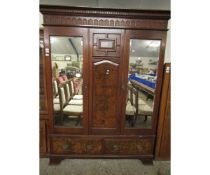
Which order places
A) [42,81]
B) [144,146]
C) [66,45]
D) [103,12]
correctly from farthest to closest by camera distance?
[144,146], [42,81], [66,45], [103,12]

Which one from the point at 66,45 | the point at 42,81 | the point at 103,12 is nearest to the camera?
the point at 103,12

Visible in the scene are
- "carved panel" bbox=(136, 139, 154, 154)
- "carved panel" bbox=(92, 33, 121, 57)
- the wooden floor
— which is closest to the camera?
"carved panel" bbox=(92, 33, 121, 57)

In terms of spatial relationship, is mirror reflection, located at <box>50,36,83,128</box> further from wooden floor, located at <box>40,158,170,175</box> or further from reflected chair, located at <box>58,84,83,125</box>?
wooden floor, located at <box>40,158,170,175</box>

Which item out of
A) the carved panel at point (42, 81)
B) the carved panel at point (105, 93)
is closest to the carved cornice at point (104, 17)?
the carved panel at point (42, 81)

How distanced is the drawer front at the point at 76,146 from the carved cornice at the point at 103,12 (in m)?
1.69

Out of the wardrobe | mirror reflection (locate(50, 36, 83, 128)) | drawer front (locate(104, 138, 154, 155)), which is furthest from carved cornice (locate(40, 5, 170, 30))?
drawer front (locate(104, 138, 154, 155))

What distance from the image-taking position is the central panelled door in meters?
1.82

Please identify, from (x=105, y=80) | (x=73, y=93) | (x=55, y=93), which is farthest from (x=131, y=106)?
(x=55, y=93)

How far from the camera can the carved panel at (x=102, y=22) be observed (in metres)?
1.76

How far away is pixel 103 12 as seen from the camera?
68.3 inches

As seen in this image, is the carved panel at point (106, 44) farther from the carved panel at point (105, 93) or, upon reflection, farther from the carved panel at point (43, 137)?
the carved panel at point (43, 137)

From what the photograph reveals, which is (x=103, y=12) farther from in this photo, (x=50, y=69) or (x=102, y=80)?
(x=50, y=69)

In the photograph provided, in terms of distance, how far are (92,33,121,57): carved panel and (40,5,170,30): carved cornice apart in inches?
4.7

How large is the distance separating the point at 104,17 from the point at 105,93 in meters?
0.98
